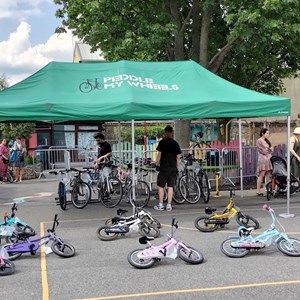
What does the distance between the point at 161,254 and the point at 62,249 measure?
4.96 feet

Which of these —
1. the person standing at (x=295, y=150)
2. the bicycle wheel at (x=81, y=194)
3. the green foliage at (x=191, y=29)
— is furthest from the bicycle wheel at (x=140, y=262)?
the green foliage at (x=191, y=29)

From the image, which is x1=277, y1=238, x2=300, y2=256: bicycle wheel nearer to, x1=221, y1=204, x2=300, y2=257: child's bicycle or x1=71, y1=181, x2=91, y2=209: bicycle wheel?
x1=221, y1=204, x2=300, y2=257: child's bicycle

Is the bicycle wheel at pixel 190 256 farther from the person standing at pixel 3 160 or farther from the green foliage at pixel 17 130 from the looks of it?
the green foliage at pixel 17 130

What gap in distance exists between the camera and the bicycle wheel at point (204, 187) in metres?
10.7

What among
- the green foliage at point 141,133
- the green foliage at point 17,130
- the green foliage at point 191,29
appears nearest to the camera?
the green foliage at point 191,29

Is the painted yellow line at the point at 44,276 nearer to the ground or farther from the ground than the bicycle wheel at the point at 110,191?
nearer to the ground

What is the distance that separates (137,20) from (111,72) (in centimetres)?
490

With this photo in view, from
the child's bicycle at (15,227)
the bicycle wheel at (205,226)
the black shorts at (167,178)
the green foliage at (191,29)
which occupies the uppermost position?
the green foliage at (191,29)

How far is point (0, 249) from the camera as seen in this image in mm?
5820

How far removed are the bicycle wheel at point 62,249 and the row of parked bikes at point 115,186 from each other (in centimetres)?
368

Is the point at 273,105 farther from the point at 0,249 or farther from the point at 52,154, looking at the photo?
the point at 52,154

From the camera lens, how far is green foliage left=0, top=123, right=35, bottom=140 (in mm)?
20594

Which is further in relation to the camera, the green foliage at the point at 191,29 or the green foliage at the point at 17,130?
the green foliage at the point at 17,130

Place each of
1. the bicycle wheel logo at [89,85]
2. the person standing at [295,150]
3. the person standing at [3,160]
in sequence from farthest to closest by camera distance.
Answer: the person standing at [3,160] → the person standing at [295,150] → the bicycle wheel logo at [89,85]
